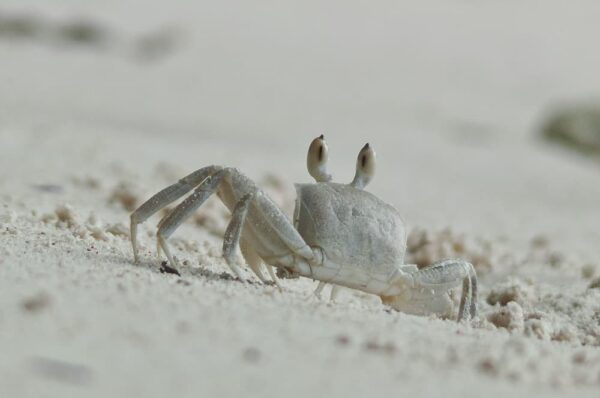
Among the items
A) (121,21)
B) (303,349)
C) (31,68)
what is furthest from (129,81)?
(303,349)

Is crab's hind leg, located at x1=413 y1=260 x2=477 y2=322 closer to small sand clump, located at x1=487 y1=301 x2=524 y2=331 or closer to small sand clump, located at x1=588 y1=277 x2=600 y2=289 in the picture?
small sand clump, located at x1=487 y1=301 x2=524 y2=331

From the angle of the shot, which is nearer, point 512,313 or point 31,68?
point 512,313

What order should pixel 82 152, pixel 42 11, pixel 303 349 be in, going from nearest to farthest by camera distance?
pixel 303 349 → pixel 82 152 → pixel 42 11

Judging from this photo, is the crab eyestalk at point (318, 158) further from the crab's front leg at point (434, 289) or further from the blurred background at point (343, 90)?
the blurred background at point (343, 90)

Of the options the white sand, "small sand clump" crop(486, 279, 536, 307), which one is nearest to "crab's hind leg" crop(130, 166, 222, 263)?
the white sand

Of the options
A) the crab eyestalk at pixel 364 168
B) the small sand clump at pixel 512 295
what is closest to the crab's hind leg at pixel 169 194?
the crab eyestalk at pixel 364 168

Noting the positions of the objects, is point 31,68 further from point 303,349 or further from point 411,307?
point 303,349

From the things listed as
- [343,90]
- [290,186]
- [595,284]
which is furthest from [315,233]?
[343,90]
